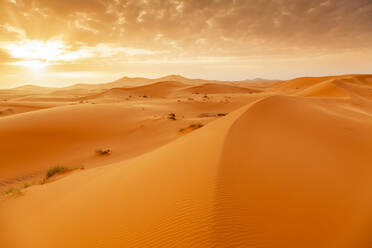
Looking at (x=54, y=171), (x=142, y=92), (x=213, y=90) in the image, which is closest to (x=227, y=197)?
(x=54, y=171)

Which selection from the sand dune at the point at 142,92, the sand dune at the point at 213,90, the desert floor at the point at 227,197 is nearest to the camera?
the desert floor at the point at 227,197

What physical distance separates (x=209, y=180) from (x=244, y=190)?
484 mm

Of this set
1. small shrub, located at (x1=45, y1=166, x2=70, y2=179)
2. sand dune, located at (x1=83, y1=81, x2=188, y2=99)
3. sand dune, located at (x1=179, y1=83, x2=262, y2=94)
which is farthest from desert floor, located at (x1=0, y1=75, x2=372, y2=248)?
sand dune, located at (x1=83, y1=81, x2=188, y2=99)

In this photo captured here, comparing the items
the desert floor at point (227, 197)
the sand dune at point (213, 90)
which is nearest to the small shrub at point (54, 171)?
the desert floor at point (227, 197)

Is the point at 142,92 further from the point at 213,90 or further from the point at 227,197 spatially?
the point at 227,197

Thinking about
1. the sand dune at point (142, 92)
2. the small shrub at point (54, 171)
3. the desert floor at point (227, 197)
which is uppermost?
the sand dune at point (142, 92)

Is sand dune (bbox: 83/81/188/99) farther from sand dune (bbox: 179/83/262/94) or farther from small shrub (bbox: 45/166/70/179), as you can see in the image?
small shrub (bbox: 45/166/70/179)

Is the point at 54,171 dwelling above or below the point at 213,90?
below

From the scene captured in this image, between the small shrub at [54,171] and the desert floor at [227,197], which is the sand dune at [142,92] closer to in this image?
the small shrub at [54,171]

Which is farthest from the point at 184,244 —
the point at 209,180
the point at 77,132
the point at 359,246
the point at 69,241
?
the point at 77,132

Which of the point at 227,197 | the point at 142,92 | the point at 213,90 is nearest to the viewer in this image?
the point at 227,197

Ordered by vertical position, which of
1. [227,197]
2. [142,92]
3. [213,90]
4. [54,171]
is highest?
[213,90]

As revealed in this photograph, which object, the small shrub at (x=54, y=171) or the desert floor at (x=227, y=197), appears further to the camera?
the small shrub at (x=54, y=171)

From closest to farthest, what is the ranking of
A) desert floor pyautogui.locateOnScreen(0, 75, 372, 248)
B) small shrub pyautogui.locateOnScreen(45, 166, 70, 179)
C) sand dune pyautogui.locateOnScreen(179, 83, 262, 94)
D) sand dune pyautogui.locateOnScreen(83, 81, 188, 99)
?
1. desert floor pyautogui.locateOnScreen(0, 75, 372, 248)
2. small shrub pyautogui.locateOnScreen(45, 166, 70, 179)
3. sand dune pyautogui.locateOnScreen(83, 81, 188, 99)
4. sand dune pyautogui.locateOnScreen(179, 83, 262, 94)
